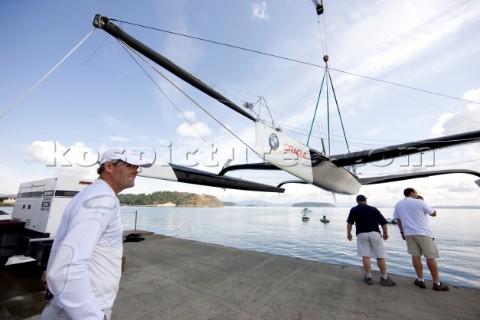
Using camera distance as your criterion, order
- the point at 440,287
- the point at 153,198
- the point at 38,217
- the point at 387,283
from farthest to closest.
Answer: the point at 153,198
the point at 38,217
the point at 387,283
the point at 440,287

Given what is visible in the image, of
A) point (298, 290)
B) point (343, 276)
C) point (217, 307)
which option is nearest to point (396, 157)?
point (343, 276)

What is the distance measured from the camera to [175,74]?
4691 millimetres

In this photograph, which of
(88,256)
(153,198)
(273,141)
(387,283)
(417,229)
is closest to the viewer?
(88,256)

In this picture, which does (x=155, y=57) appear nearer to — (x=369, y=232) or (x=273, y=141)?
(x=273, y=141)

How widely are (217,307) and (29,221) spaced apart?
554cm

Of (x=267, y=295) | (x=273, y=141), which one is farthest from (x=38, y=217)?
(x=273, y=141)

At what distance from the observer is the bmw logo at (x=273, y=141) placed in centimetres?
660

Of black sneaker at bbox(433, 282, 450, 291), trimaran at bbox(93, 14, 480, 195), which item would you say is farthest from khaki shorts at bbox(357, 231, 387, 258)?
trimaran at bbox(93, 14, 480, 195)

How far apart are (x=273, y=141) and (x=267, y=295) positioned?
4027 mm

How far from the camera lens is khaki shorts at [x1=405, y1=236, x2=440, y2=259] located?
457cm

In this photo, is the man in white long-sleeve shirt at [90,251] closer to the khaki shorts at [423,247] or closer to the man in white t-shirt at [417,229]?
the man in white t-shirt at [417,229]

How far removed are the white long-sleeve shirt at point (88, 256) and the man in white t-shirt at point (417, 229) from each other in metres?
5.50

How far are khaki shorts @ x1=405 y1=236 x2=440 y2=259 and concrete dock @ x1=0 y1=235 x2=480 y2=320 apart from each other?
60cm

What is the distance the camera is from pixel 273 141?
6.66 meters
